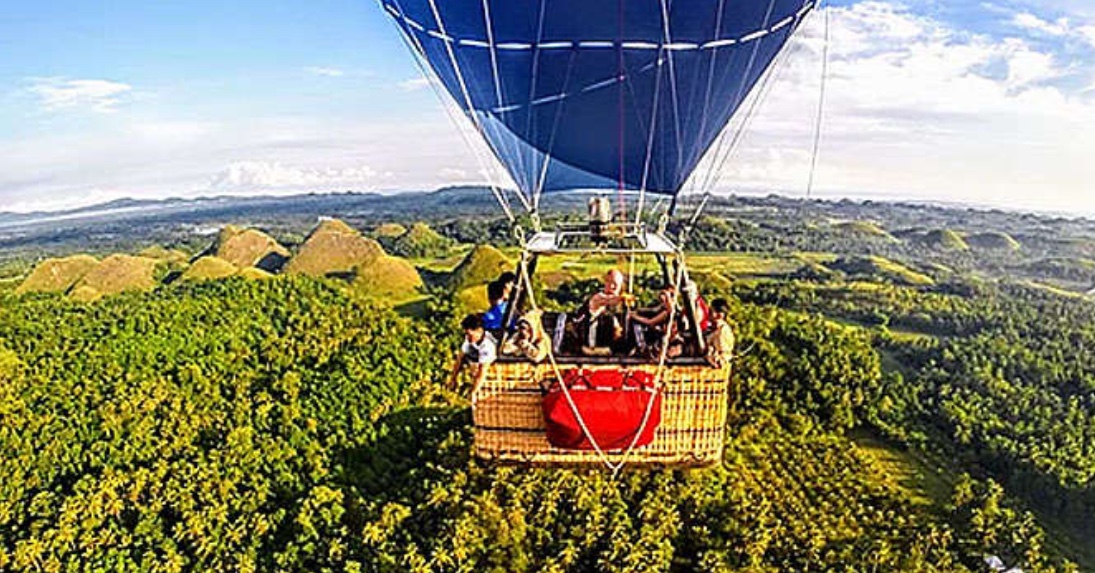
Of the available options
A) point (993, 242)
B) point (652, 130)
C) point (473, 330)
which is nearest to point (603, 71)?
point (652, 130)

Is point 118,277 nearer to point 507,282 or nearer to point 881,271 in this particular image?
point 881,271

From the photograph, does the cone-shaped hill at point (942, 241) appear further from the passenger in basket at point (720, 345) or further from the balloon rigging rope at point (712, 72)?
the passenger in basket at point (720, 345)

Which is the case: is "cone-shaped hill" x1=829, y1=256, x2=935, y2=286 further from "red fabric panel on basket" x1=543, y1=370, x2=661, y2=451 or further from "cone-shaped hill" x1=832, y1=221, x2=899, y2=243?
"red fabric panel on basket" x1=543, y1=370, x2=661, y2=451

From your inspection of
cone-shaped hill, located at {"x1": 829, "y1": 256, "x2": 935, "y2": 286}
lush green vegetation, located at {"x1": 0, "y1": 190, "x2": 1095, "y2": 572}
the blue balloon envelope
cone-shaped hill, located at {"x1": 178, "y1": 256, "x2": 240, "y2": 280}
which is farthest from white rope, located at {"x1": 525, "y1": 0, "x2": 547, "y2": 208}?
cone-shaped hill, located at {"x1": 829, "y1": 256, "x2": 935, "y2": 286}

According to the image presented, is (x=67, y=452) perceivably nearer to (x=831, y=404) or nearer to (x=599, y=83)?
(x=599, y=83)

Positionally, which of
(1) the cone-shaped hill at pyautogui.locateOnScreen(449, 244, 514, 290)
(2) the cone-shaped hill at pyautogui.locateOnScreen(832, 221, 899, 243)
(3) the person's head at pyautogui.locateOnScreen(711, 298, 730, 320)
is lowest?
(2) the cone-shaped hill at pyautogui.locateOnScreen(832, 221, 899, 243)

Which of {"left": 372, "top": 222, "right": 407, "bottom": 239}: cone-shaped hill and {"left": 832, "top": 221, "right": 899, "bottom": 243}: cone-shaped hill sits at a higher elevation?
{"left": 372, "top": 222, "right": 407, "bottom": 239}: cone-shaped hill
